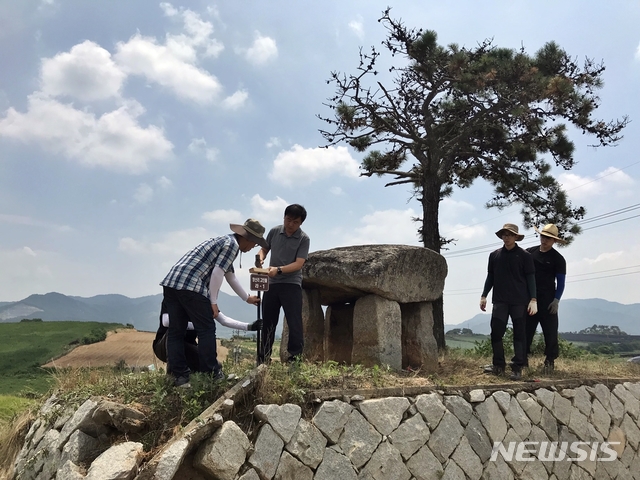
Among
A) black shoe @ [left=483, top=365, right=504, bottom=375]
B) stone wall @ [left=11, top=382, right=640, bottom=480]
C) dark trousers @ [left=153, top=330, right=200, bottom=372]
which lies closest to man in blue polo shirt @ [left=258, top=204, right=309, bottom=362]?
dark trousers @ [left=153, top=330, right=200, bottom=372]

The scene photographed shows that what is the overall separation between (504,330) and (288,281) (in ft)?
10.5

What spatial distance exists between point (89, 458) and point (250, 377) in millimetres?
1454

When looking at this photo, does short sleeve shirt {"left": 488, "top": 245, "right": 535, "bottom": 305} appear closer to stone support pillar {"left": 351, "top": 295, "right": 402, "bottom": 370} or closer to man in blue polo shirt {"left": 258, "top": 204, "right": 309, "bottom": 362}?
stone support pillar {"left": 351, "top": 295, "right": 402, "bottom": 370}

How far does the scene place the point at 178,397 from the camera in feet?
14.9

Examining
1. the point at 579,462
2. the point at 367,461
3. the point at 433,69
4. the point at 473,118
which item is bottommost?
the point at 579,462

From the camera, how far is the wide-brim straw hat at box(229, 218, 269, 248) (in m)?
5.16

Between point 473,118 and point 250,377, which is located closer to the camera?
point 250,377

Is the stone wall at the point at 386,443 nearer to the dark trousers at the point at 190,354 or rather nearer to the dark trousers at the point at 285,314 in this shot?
the dark trousers at the point at 190,354

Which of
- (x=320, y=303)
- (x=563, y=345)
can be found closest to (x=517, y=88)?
(x=563, y=345)

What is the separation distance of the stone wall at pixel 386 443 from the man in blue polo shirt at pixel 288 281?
1.12 metres

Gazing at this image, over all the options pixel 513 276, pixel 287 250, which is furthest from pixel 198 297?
pixel 513 276

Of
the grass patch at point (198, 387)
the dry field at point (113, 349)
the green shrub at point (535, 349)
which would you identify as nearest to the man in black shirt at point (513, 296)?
the grass patch at point (198, 387)

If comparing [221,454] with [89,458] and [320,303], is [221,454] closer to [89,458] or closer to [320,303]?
[89,458]

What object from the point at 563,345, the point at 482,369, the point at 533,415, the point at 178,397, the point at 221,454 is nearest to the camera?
the point at 221,454
